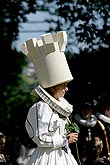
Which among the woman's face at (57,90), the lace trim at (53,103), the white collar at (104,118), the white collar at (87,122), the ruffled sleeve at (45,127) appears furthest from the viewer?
the white collar at (104,118)

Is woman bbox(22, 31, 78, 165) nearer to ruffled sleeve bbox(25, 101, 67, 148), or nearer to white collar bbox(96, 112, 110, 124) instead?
ruffled sleeve bbox(25, 101, 67, 148)

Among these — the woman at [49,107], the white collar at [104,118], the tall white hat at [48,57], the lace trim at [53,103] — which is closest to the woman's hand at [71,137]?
the woman at [49,107]

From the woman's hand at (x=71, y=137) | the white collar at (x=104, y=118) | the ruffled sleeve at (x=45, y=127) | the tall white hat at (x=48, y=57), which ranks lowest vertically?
the white collar at (x=104, y=118)

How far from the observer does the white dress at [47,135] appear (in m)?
6.88

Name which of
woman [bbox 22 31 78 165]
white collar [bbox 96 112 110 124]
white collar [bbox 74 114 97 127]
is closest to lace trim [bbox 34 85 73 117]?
woman [bbox 22 31 78 165]

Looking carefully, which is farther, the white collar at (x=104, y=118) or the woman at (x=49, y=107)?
the white collar at (x=104, y=118)

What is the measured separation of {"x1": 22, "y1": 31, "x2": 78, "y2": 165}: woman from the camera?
6.91 metres

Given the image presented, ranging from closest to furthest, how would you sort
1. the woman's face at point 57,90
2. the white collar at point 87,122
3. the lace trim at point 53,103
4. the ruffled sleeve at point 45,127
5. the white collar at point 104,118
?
the ruffled sleeve at point 45,127
the lace trim at point 53,103
the woman's face at point 57,90
the white collar at point 87,122
the white collar at point 104,118

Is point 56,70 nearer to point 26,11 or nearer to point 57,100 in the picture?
point 57,100

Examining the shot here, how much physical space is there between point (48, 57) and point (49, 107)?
0.57m

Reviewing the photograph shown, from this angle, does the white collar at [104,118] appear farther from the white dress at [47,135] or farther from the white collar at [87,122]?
the white dress at [47,135]

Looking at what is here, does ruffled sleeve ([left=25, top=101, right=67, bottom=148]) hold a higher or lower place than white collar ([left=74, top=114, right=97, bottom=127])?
higher

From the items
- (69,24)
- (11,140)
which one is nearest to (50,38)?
(69,24)

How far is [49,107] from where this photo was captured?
23.0 feet
